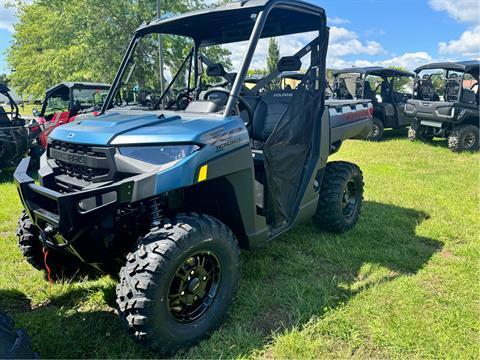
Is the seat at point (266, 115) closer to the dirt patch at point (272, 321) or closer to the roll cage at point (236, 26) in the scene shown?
the roll cage at point (236, 26)

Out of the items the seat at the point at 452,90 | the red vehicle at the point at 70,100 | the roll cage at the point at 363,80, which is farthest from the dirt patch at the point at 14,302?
the roll cage at the point at 363,80

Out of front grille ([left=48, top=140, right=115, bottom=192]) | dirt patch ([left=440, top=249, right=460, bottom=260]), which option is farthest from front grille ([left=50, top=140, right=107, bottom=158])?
dirt patch ([left=440, top=249, right=460, bottom=260])

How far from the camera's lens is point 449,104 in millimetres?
9648

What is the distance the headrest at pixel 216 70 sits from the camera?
3.68 metres

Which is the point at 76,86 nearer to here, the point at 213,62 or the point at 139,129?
the point at 213,62

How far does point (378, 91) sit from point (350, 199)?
29.2 feet

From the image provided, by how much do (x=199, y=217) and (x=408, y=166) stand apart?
6491 mm

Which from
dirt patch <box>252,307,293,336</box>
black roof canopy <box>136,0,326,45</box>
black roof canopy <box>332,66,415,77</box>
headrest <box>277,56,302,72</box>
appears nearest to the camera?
dirt patch <box>252,307,293,336</box>

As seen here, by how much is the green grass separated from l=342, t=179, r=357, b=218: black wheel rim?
227mm

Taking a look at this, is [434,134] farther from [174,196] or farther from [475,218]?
[174,196]

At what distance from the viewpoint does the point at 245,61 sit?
2.68 m

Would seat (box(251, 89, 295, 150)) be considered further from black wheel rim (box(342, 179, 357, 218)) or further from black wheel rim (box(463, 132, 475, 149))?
black wheel rim (box(463, 132, 475, 149))

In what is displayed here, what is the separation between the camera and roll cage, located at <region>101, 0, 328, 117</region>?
8.83ft

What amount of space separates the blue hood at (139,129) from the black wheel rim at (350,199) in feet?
7.29
